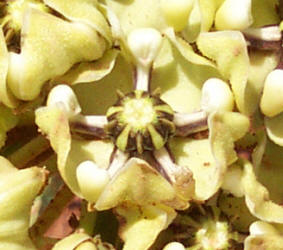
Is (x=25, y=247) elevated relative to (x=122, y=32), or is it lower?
lower

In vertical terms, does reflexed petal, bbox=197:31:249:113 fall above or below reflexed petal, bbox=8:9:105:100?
below

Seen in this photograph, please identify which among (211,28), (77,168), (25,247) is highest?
(211,28)

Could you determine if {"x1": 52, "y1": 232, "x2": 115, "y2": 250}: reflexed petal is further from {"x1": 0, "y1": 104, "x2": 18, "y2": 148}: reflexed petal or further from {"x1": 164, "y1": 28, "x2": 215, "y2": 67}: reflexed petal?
{"x1": 164, "y1": 28, "x2": 215, "y2": 67}: reflexed petal

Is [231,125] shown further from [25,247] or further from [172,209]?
[25,247]

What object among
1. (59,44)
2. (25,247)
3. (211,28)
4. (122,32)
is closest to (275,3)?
(211,28)

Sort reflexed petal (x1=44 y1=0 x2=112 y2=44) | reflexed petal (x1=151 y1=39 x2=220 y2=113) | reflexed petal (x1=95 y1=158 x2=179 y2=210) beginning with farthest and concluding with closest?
reflexed petal (x1=151 y1=39 x2=220 y2=113), reflexed petal (x1=44 y1=0 x2=112 y2=44), reflexed petal (x1=95 y1=158 x2=179 y2=210)

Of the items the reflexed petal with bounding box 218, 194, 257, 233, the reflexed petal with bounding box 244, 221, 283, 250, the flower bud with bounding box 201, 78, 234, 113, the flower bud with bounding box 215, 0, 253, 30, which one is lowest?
the reflexed petal with bounding box 218, 194, 257, 233

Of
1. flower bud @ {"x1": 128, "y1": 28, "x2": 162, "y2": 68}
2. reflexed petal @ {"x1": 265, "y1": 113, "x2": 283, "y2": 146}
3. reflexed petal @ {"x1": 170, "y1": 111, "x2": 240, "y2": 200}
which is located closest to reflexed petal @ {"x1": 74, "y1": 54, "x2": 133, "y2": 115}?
flower bud @ {"x1": 128, "y1": 28, "x2": 162, "y2": 68}
